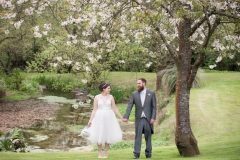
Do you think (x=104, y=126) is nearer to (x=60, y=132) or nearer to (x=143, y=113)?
(x=143, y=113)

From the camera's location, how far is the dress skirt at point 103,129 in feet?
28.9

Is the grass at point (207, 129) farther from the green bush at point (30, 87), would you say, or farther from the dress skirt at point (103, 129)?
the green bush at point (30, 87)

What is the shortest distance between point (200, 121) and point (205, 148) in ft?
14.9

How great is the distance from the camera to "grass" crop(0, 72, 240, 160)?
9406mm

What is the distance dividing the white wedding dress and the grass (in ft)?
1.93

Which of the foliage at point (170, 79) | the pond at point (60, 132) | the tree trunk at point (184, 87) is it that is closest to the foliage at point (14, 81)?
the pond at point (60, 132)

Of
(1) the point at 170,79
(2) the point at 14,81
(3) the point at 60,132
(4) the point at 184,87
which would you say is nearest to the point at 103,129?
(4) the point at 184,87

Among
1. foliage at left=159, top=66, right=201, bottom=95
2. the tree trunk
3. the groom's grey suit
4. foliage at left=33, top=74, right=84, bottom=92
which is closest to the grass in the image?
the tree trunk

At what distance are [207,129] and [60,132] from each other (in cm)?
607

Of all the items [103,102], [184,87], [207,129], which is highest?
[184,87]

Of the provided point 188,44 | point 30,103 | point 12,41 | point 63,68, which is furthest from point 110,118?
point 63,68

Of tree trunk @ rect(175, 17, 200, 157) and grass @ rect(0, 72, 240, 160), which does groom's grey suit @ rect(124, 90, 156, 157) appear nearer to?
tree trunk @ rect(175, 17, 200, 157)

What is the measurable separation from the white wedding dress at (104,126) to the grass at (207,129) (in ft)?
1.93

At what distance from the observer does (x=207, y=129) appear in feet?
44.7
